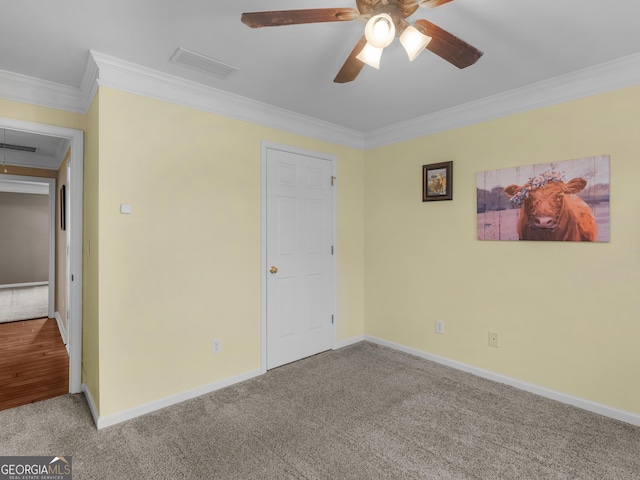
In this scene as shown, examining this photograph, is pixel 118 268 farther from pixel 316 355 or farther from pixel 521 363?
pixel 521 363

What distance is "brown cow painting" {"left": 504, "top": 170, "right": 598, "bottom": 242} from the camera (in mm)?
2520

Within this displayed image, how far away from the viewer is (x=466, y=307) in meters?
3.19

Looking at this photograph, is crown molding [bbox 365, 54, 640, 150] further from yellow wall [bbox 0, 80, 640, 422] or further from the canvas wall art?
the canvas wall art

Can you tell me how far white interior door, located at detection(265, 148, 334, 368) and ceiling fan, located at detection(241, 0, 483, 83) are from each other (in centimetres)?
177

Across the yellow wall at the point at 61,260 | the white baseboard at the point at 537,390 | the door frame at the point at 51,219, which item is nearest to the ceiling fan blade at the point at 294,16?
the white baseboard at the point at 537,390

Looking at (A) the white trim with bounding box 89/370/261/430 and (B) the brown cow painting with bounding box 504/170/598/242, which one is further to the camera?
(B) the brown cow painting with bounding box 504/170/598/242

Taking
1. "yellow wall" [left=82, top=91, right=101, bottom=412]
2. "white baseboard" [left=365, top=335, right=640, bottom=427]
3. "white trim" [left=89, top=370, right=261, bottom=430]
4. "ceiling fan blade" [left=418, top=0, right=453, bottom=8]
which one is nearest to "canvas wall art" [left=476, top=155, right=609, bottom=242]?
"white baseboard" [left=365, top=335, right=640, bottom=427]

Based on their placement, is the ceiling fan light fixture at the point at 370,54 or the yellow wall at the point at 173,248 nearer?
the ceiling fan light fixture at the point at 370,54

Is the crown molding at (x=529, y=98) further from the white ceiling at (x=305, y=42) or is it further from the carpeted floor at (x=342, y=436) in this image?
the carpeted floor at (x=342, y=436)

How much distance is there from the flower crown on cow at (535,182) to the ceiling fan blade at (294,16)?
6.65ft

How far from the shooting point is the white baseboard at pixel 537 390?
237cm

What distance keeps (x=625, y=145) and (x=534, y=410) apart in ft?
6.43

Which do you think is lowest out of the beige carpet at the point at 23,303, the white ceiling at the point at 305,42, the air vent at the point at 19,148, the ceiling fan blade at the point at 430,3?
the beige carpet at the point at 23,303

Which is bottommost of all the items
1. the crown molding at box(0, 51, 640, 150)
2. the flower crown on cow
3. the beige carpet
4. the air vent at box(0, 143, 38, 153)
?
the beige carpet
